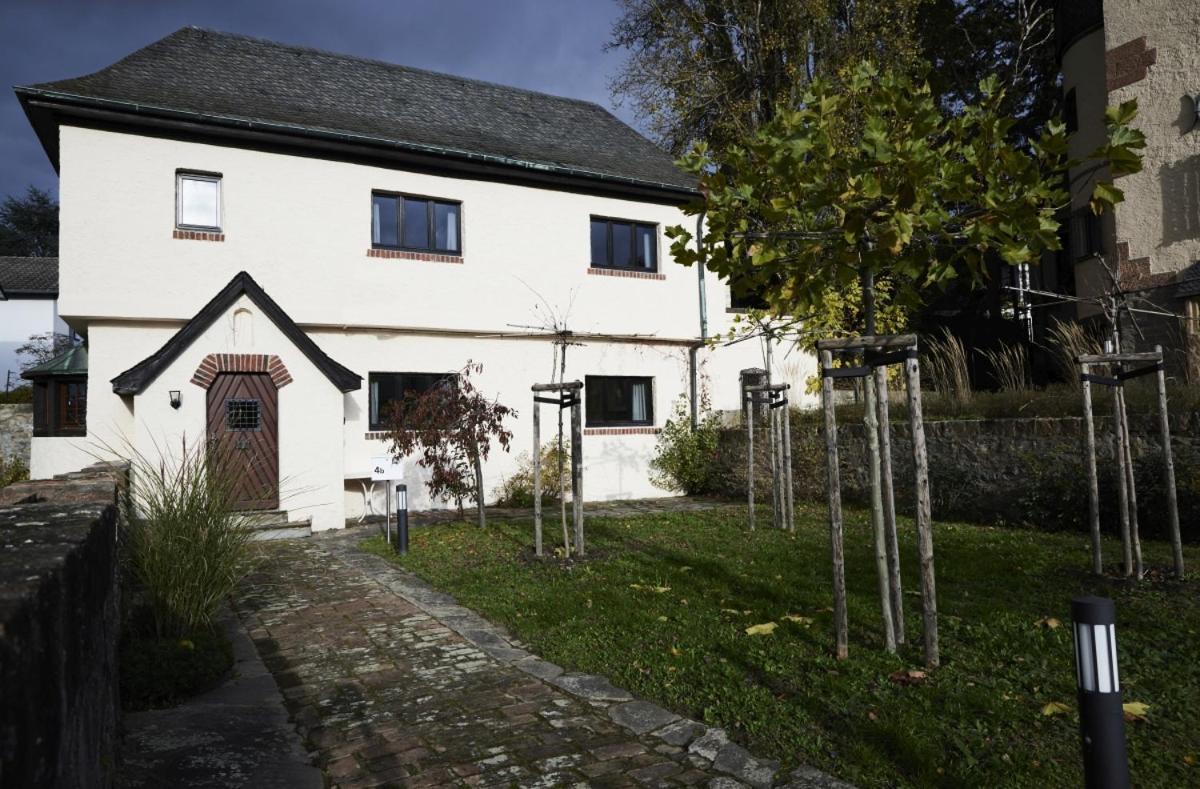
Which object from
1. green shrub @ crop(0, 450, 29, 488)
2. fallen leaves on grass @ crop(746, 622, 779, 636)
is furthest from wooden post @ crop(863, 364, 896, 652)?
green shrub @ crop(0, 450, 29, 488)

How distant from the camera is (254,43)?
50.3 ft

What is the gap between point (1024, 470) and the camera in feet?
33.7

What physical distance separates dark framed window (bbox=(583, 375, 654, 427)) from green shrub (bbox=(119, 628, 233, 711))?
10.5 m

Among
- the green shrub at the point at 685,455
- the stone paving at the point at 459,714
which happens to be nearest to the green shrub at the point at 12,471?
the green shrub at the point at 685,455

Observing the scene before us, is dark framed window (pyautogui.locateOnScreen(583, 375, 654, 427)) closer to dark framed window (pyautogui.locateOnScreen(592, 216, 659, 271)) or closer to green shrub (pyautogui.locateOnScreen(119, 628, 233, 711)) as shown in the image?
dark framed window (pyautogui.locateOnScreen(592, 216, 659, 271))

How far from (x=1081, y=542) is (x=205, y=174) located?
41.2 ft

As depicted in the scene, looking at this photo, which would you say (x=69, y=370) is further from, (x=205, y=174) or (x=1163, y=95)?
(x=1163, y=95)

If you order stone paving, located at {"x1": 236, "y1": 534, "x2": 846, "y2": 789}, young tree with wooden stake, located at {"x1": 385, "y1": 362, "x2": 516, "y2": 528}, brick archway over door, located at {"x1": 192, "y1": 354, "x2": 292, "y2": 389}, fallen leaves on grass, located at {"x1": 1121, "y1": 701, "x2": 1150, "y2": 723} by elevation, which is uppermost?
brick archway over door, located at {"x1": 192, "y1": 354, "x2": 292, "y2": 389}

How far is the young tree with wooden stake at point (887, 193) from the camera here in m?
4.12

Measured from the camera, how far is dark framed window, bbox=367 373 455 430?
43.5 ft

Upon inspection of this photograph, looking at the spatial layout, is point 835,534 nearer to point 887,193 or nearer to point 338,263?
point 887,193

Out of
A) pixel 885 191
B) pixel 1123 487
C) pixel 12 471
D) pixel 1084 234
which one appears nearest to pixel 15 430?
pixel 12 471

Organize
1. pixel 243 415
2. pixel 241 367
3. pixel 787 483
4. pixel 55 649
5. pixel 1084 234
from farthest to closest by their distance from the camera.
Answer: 1. pixel 1084 234
2. pixel 243 415
3. pixel 241 367
4. pixel 787 483
5. pixel 55 649

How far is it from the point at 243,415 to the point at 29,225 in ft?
169
